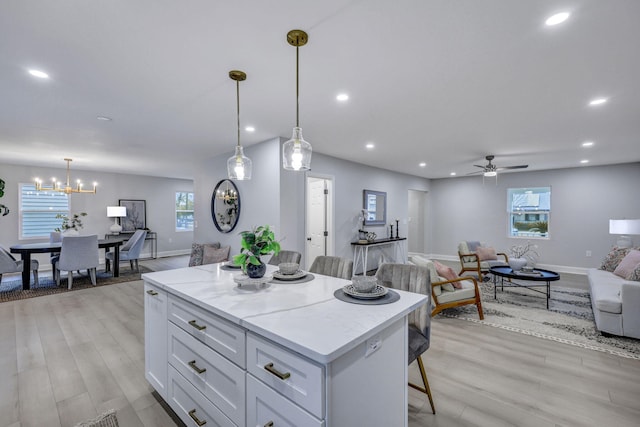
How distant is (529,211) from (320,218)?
559 centimetres

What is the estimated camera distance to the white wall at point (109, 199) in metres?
6.41

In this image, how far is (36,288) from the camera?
Answer: 5.06 metres

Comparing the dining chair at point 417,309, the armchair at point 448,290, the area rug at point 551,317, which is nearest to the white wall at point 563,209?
the area rug at point 551,317

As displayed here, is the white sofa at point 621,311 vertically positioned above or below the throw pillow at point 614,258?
below

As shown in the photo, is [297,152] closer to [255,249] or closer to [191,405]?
[255,249]

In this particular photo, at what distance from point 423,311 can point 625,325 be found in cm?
281

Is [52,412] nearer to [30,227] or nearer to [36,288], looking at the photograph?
[36,288]

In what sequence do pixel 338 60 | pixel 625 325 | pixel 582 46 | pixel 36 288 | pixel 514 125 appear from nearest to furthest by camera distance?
pixel 582 46 → pixel 338 60 → pixel 625 325 → pixel 514 125 → pixel 36 288

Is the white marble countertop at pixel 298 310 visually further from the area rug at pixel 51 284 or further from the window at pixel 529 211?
the window at pixel 529 211

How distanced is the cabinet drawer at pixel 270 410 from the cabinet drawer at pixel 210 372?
6 centimetres

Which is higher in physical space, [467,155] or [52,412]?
[467,155]

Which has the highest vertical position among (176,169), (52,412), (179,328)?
(176,169)

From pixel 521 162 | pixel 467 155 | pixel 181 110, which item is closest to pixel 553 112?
pixel 467 155

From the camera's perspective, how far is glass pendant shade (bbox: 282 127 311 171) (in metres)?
1.97
